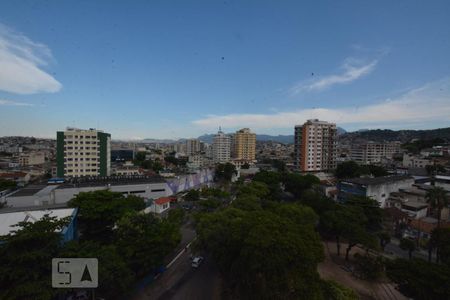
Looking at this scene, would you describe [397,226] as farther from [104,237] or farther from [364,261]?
[104,237]

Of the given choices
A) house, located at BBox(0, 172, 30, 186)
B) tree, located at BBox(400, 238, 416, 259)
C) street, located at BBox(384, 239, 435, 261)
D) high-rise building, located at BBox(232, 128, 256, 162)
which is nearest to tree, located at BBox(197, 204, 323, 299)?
tree, located at BBox(400, 238, 416, 259)

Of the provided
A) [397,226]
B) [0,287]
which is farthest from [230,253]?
[397,226]

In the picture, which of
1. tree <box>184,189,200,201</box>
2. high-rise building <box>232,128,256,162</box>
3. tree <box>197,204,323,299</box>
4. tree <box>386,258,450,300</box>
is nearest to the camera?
tree <box>197,204,323,299</box>

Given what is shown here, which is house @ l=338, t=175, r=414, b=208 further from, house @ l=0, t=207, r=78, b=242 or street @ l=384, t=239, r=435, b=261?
house @ l=0, t=207, r=78, b=242

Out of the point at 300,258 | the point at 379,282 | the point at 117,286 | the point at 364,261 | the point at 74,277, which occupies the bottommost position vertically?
the point at 379,282

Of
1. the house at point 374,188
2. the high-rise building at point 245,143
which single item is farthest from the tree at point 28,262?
the high-rise building at point 245,143

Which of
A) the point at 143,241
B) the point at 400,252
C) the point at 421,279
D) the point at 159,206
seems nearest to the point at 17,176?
the point at 159,206
